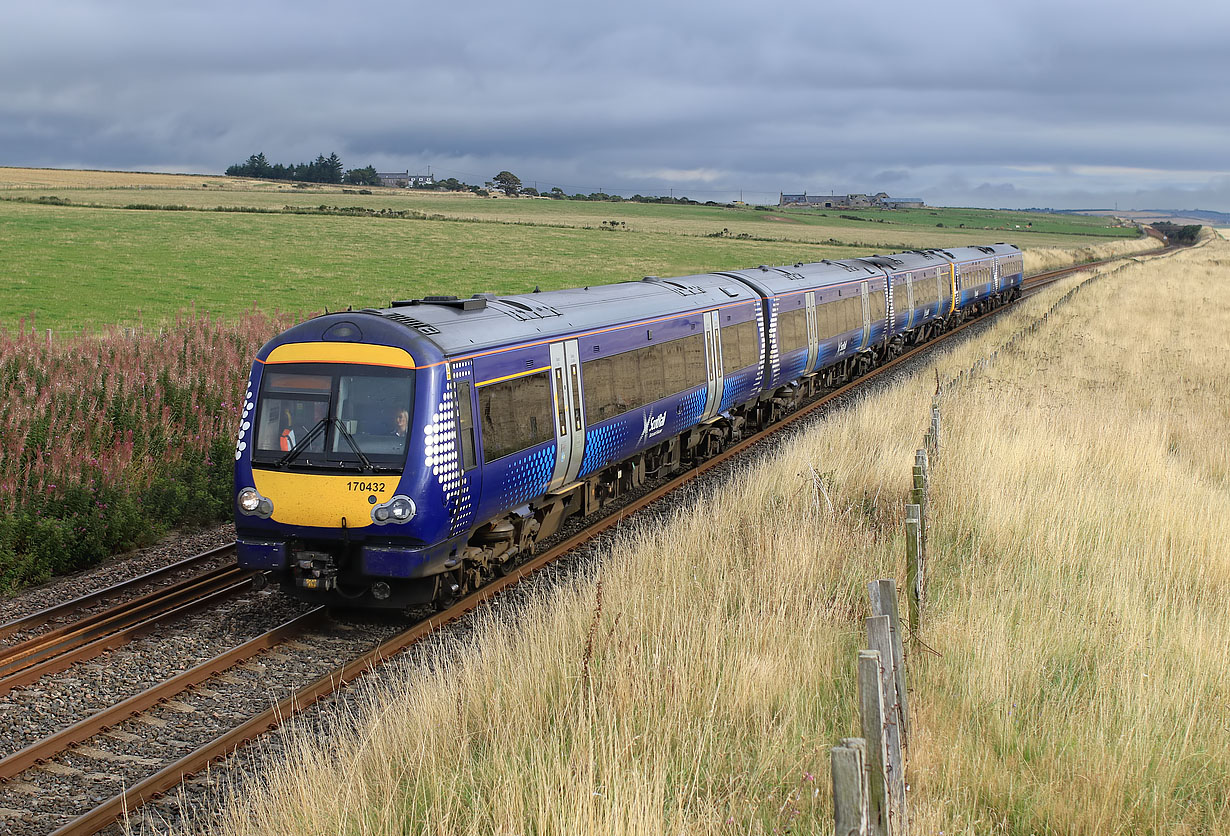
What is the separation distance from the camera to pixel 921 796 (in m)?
4.83

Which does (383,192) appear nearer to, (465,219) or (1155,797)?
(465,219)

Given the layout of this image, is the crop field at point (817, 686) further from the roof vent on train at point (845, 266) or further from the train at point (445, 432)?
the roof vent on train at point (845, 266)

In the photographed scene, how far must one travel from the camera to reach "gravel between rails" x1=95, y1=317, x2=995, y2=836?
239 inches

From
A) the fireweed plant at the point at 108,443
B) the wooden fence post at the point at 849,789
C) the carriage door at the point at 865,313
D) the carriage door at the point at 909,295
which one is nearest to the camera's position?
the wooden fence post at the point at 849,789

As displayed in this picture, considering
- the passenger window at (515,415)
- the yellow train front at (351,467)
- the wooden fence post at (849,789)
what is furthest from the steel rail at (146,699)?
the wooden fence post at (849,789)

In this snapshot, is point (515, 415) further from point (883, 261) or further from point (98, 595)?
point (883, 261)

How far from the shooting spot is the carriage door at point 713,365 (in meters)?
16.2

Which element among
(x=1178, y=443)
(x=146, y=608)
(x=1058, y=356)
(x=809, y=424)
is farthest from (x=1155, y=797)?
(x=1058, y=356)

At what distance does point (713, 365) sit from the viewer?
16375 millimetres

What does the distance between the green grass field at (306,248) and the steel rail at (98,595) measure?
11.6m

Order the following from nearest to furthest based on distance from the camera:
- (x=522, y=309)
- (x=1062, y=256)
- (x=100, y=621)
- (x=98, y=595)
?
(x=100, y=621), (x=98, y=595), (x=522, y=309), (x=1062, y=256)

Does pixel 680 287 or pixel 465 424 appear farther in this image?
pixel 680 287

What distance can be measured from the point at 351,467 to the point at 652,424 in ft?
18.8

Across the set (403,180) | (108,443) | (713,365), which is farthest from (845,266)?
(403,180)
